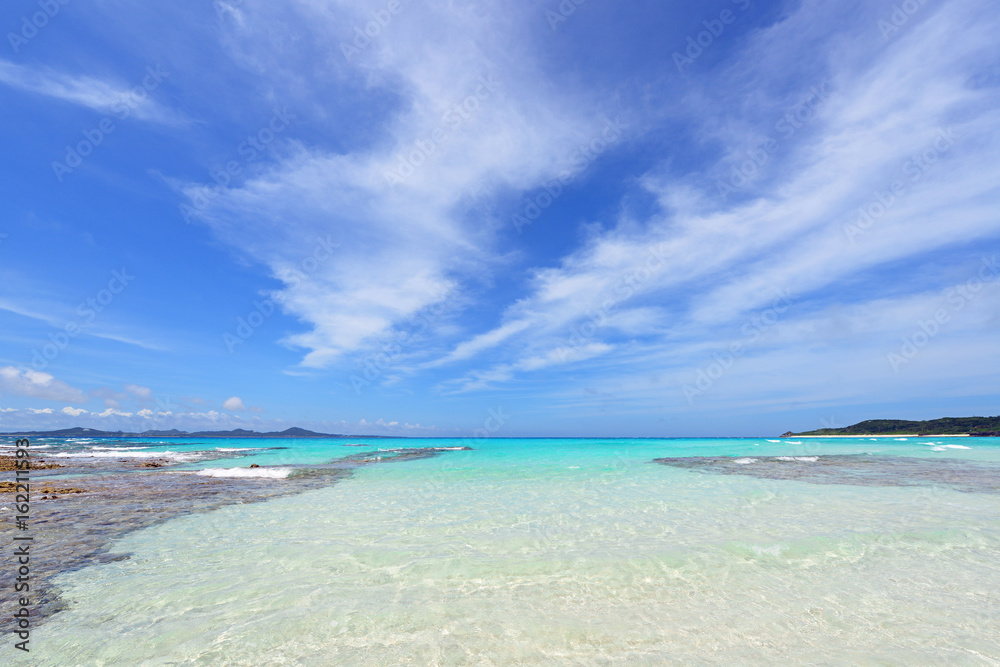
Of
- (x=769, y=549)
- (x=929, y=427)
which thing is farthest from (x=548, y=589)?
(x=929, y=427)

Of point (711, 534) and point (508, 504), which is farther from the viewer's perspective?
point (508, 504)

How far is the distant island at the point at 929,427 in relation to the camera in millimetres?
119625

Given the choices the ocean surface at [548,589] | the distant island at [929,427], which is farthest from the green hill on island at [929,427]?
the ocean surface at [548,589]

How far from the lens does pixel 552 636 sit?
5.98m

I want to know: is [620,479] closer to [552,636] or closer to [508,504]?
[508,504]

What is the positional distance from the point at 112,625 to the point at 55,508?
48.0 ft

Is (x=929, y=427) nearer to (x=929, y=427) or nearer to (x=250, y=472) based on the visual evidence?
(x=929, y=427)

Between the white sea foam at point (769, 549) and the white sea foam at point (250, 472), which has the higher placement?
the white sea foam at point (250, 472)

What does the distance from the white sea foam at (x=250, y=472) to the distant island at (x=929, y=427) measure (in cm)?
16474

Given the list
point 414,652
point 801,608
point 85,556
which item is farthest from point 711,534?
point 85,556

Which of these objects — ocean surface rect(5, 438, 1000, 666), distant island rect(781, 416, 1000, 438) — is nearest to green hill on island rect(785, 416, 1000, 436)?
distant island rect(781, 416, 1000, 438)

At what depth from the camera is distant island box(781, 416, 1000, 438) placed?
392ft

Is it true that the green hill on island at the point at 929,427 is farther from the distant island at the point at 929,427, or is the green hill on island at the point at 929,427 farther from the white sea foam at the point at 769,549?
the white sea foam at the point at 769,549

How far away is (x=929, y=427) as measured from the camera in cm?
13062
